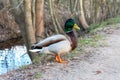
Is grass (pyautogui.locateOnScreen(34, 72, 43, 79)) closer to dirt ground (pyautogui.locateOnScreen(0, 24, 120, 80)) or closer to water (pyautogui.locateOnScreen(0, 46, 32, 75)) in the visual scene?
dirt ground (pyautogui.locateOnScreen(0, 24, 120, 80))

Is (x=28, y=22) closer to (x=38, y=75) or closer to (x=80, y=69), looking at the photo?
(x=80, y=69)

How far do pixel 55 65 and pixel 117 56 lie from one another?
6.10ft

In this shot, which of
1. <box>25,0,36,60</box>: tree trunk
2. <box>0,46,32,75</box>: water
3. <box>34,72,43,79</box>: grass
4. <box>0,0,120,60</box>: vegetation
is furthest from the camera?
<box>0,46,32,75</box>: water

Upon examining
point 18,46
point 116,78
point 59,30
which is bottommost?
point 18,46

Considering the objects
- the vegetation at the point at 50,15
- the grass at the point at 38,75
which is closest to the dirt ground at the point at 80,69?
the grass at the point at 38,75

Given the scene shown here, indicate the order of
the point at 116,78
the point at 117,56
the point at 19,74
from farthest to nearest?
the point at 117,56
the point at 19,74
the point at 116,78

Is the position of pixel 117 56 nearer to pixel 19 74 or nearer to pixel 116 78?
pixel 116 78

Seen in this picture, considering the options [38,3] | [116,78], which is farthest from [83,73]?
[38,3]

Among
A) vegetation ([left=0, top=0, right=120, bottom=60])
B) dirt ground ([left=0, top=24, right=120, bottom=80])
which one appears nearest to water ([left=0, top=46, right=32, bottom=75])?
vegetation ([left=0, top=0, right=120, bottom=60])

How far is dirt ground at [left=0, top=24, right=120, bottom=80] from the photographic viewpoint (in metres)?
7.49

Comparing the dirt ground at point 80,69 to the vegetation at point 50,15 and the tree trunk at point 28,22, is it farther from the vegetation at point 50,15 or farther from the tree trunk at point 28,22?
the tree trunk at point 28,22

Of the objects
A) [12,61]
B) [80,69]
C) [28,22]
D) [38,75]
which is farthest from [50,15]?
[38,75]

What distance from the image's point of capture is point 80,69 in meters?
8.02

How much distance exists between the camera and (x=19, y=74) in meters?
7.94
